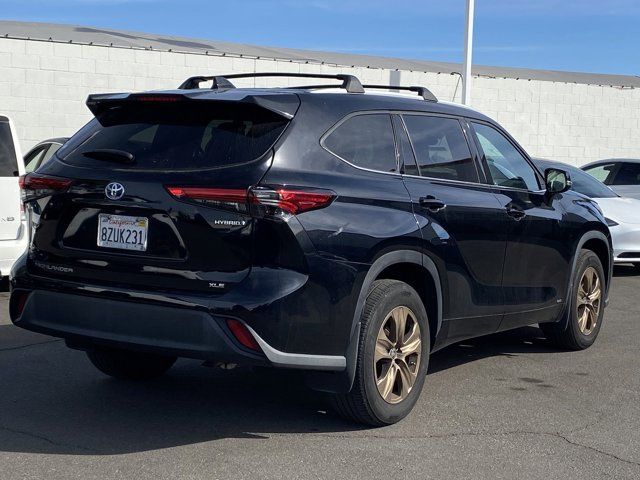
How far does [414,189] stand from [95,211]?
1.76 m

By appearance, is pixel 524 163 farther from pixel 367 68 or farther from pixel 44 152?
pixel 367 68

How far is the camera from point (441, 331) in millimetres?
5734

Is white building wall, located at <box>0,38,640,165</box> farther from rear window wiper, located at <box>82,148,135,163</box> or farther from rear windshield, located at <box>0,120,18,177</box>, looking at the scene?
rear window wiper, located at <box>82,148,135,163</box>

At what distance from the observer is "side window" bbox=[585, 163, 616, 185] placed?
15.4 meters

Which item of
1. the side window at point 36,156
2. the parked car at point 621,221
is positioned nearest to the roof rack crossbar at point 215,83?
the side window at point 36,156

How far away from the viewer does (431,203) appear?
18.0 ft

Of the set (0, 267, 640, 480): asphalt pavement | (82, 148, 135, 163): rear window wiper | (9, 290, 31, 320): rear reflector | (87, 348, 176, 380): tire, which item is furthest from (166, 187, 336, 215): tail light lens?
(87, 348, 176, 380): tire

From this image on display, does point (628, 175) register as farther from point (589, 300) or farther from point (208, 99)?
point (208, 99)

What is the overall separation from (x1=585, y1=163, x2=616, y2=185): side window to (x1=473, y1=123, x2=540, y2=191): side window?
906cm

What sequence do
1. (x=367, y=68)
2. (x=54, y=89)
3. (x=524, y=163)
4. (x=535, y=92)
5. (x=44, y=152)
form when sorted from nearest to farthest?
(x=524, y=163) → (x=44, y=152) → (x=54, y=89) → (x=367, y=68) → (x=535, y=92)

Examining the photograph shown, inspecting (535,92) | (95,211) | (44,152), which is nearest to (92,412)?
(95,211)

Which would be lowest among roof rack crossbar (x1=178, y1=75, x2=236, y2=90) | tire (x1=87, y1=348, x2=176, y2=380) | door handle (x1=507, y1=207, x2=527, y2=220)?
tire (x1=87, y1=348, x2=176, y2=380)

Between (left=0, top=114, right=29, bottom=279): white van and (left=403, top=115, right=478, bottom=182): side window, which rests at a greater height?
(left=403, top=115, right=478, bottom=182): side window

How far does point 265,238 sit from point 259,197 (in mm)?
194
